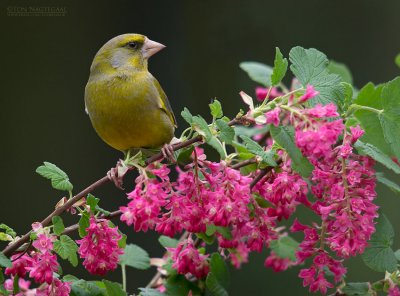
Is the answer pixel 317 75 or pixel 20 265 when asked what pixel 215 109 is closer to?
pixel 317 75

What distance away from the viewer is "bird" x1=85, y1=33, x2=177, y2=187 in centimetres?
181

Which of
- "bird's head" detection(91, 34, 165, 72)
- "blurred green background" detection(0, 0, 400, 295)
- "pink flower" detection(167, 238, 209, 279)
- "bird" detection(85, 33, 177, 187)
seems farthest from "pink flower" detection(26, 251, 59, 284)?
"blurred green background" detection(0, 0, 400, 295)

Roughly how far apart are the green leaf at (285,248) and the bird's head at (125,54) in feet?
1.94

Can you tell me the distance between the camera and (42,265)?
4.45 feet

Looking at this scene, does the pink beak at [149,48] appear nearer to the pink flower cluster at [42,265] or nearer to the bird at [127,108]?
the bird at [127,108]

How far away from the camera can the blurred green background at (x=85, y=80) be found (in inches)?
154

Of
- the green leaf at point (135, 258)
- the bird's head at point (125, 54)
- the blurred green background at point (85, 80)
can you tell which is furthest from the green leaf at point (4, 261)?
the blurred green background at point (85, 80)

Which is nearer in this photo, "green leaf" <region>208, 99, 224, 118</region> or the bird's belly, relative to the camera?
"green leaf" <region>208, 99, 224, 118</region>

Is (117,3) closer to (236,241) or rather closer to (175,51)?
(175,51)

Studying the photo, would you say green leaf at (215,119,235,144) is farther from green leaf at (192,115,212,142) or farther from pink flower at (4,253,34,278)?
pink flower at (4,253,34,278)

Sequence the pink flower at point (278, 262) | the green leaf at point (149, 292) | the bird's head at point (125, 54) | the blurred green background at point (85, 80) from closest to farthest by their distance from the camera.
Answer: the green leaf at point (149, 292) < the pink flower at point (278, 262) < the bird's head at point (125, 54) < the blurred green background at point (85, 80)

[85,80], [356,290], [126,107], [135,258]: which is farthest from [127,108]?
[85,80]

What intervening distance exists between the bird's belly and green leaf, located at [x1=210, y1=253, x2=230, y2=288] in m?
0.38

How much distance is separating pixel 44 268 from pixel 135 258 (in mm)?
404
